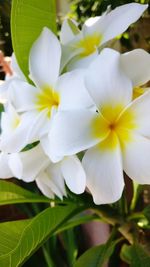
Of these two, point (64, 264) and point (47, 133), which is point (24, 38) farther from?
point (64, 264)

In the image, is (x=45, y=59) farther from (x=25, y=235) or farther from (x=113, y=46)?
(x=113, y=46)

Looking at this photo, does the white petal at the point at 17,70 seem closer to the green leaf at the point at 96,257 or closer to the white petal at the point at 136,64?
the white petal at the point at 136,64

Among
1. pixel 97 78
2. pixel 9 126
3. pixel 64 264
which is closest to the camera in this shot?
pixel 97 78

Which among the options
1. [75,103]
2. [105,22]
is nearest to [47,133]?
[75,103]

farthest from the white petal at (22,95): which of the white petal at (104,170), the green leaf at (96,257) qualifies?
the green leaf at (96,257)

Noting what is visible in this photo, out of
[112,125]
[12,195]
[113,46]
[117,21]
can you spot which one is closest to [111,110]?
[112,125]

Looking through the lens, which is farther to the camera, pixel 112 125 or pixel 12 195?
pixel 12 195

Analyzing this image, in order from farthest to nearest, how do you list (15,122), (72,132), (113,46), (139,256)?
(113,46)
(139,256)
(15,122)
(72,132)

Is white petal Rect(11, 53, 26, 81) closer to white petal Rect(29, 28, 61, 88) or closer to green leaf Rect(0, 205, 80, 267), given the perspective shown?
white petal Rect(29, 28, 61, 88)
